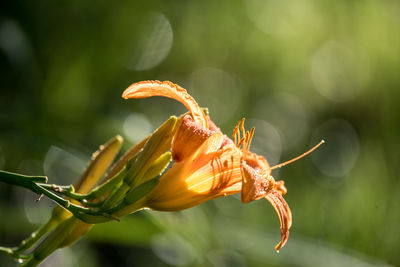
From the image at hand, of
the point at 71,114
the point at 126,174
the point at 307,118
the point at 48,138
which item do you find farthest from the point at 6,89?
Answer: the point at 307,118

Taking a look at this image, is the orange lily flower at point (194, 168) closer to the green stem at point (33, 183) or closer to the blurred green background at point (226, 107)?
the green stem at point (33, 183)

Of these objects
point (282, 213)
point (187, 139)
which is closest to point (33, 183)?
point (187, 139)

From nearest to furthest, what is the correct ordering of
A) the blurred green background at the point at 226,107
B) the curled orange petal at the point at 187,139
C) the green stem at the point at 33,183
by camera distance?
the green stem at the point at 33,183 → the curled orange petal at the point at 187,139 → the blurred green background at the point at 226,107

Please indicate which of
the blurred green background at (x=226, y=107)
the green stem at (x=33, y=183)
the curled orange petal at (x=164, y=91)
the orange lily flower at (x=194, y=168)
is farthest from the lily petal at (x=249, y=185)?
the blurred green background at (x=226, y=107)

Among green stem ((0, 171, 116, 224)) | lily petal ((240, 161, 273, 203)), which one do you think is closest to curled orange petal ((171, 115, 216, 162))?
lily petal ((240, 161, 273, 203))

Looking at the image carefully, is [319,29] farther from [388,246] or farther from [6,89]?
[6,89]

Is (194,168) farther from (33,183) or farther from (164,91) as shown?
(33,183)

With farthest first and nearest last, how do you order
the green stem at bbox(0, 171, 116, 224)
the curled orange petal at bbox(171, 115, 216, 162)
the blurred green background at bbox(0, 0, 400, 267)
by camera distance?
1. the blurred green background at bbox(0, 0, 400, 267)
2. the curled orange petal at bbox(171, 115, 216, 162)
3. the green stem at bbox(0, 171, 116, 224)

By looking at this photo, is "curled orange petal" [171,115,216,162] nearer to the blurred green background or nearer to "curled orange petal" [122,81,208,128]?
"curled orange petal" [122,81,208,128]
